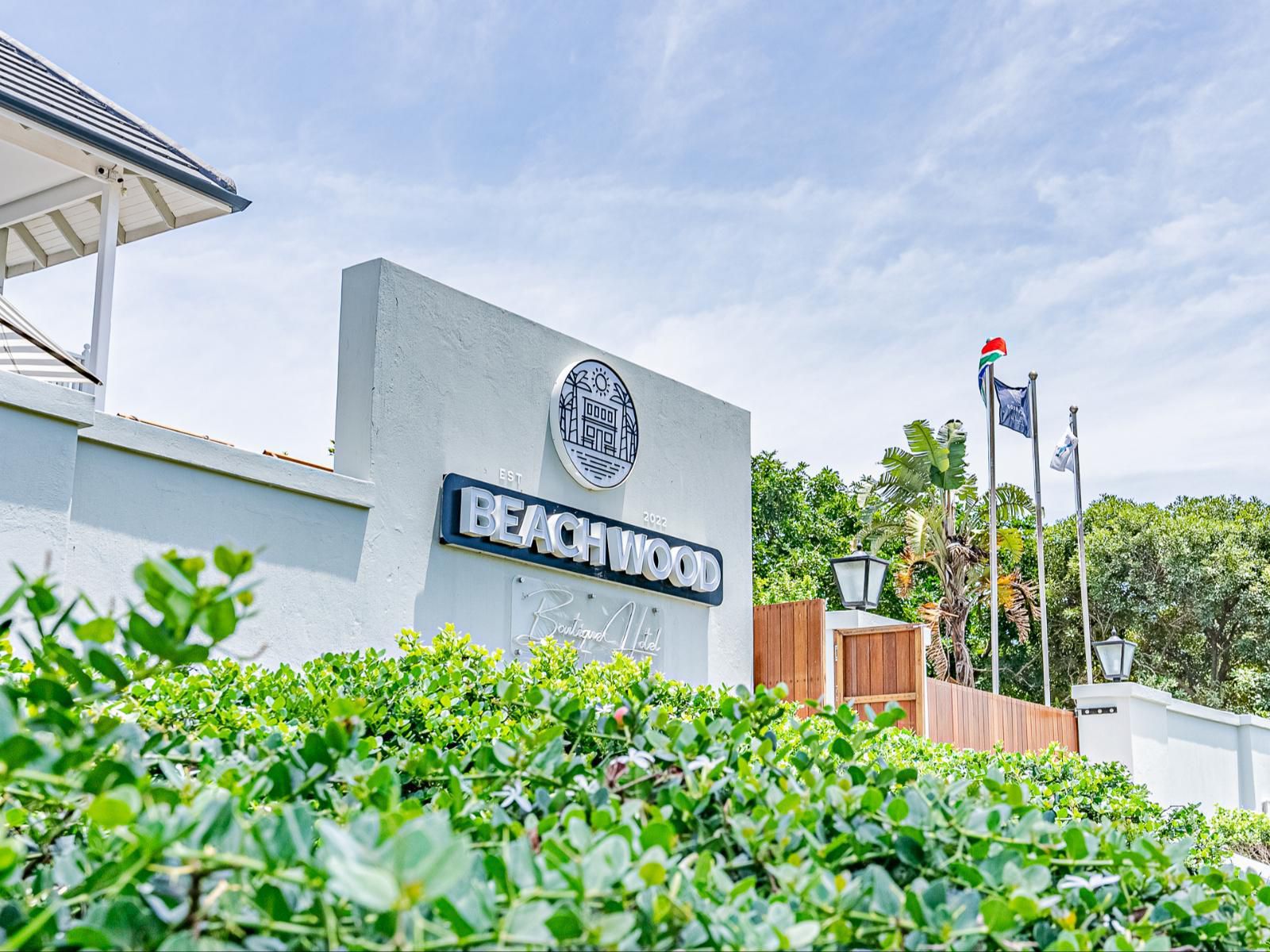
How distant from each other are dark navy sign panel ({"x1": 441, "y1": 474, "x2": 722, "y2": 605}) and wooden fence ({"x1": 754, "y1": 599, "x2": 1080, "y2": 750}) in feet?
4.00

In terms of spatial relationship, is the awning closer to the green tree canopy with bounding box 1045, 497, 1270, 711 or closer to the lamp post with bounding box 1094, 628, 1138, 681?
the lamp post with bounding box 1094, 628, 1138, 681

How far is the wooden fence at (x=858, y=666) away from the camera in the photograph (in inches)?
507

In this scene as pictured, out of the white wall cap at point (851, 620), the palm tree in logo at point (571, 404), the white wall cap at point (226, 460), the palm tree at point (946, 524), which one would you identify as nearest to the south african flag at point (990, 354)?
the palm tree at point (946, 524)

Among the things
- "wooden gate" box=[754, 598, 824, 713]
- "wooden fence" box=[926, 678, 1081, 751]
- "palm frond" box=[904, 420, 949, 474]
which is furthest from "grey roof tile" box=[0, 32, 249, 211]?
"palm frond" box=[904, 420, 949, 474]

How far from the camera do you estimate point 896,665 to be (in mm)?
13156

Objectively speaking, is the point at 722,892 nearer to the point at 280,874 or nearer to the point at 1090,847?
the point at 280,874

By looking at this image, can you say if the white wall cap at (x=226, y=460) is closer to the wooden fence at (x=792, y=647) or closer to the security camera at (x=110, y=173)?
the security camera at (x=110, y=173)

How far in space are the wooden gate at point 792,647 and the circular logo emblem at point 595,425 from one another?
9.30ft

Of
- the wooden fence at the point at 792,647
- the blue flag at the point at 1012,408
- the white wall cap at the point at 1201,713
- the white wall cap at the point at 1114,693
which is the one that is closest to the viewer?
the wooden fence at the point at 792,647

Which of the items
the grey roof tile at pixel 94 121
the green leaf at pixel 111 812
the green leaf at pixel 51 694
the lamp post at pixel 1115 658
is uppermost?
the grey roof tile at pixel 94 121

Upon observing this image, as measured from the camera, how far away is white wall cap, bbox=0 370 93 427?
6398 mm

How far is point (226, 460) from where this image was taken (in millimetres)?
7801

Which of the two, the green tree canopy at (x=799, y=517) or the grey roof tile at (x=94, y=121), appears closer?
the grey roof tile at (x=94, y=121)

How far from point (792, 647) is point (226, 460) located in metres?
6.83
